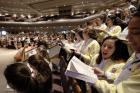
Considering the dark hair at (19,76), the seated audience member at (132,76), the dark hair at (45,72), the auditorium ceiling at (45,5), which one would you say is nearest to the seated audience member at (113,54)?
the seated audience member at (132,76)

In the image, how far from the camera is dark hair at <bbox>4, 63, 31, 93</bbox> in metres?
1.35

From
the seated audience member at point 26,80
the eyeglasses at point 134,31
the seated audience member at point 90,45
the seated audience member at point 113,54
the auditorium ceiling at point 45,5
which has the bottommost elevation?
the auditorium ceiling at point 45,5

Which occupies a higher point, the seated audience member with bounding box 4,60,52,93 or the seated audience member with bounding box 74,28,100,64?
the seated audience member with bounding box 4,60,52,93

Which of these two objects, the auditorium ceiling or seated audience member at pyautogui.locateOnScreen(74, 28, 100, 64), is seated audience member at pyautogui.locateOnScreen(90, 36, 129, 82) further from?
the auditorium ceiling

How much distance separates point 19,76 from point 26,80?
0.13 ft

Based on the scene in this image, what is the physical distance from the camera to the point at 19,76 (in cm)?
136

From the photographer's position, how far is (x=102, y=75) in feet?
6.08

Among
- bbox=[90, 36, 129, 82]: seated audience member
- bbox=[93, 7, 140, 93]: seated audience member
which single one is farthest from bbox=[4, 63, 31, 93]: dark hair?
bbox=[90, 36, 129, 82]: seated audience member

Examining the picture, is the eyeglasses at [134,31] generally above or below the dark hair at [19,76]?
above

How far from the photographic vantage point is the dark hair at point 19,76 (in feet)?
4.43

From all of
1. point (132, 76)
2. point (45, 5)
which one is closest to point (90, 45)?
point (132, 76)

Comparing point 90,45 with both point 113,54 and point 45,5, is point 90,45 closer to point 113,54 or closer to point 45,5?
point 113,54

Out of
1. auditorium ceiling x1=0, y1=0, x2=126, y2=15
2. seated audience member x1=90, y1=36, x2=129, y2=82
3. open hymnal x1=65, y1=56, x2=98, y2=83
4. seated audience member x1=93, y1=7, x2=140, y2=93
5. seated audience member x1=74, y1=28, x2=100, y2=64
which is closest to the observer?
seated audience member x1=93, y1=7, x2=140, y2=93

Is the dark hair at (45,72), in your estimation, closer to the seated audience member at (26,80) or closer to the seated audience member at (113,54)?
the seated audience member at (26,80)
